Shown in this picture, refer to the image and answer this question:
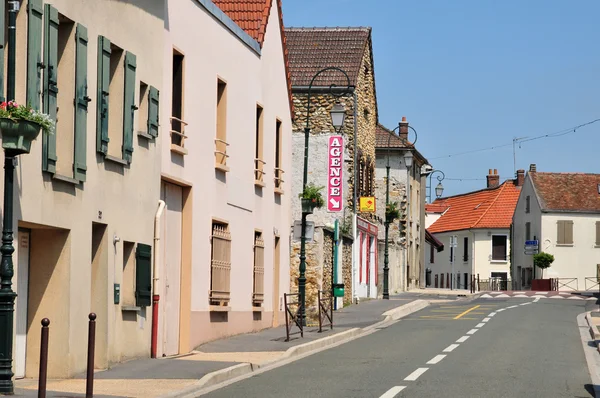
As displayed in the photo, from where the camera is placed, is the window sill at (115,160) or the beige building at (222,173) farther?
→ the beige building at (222,173)

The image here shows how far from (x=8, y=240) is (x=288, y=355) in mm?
8895

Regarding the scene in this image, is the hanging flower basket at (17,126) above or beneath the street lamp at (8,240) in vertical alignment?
above

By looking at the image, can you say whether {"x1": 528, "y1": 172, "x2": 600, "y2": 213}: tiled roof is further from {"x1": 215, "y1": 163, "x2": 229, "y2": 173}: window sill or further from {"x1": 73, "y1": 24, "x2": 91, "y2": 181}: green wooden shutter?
{"x1": 73, "y1": 24, "x2": 91, "y2": 181}: green wooden shutter

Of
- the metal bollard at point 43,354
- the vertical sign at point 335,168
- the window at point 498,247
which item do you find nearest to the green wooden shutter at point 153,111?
the metal bollard at point 43,354

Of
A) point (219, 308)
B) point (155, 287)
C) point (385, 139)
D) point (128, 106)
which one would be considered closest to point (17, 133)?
point (128, 106)

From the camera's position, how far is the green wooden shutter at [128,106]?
18.3m

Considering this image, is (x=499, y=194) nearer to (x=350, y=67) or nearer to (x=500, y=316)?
(x=350, y=67)

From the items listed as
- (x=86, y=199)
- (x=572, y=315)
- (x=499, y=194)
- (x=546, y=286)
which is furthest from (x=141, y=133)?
(x=499, y=194)

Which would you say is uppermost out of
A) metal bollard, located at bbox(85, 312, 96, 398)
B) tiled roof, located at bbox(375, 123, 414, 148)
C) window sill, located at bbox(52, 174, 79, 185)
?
tiled roof, located at bbox(375, 123, 414, 148)

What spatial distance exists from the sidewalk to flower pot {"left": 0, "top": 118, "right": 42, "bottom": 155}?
9.19 feet

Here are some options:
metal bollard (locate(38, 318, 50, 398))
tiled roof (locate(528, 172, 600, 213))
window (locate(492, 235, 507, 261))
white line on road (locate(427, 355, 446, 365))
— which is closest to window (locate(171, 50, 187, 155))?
white line on road (locate(427, 355, 446, 365))

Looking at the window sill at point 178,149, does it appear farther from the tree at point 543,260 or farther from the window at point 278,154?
the tree at point 543,260

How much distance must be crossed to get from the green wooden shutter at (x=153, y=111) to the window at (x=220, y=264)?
176 inches

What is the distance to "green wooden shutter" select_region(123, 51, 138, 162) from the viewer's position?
18.3m
